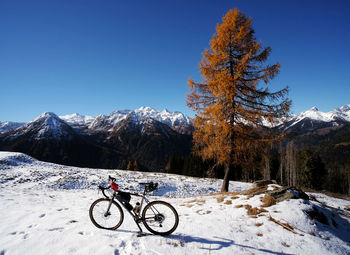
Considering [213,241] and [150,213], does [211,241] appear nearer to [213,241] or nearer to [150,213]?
[213,241]

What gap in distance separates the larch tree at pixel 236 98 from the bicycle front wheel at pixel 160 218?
7225mm

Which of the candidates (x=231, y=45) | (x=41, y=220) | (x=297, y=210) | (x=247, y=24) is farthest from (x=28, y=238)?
(x=247, y=24)

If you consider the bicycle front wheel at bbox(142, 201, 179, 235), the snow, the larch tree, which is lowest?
the snow

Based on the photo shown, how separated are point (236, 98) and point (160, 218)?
366 inches

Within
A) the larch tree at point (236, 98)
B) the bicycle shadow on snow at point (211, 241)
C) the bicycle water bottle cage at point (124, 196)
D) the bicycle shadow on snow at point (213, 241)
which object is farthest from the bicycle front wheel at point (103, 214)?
the larch tree at point (236, 98)

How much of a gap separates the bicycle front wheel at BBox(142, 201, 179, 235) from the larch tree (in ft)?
23.7

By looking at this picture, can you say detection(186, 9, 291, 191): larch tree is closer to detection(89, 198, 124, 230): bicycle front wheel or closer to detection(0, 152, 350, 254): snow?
detection(0, 152, 350, 254): snow

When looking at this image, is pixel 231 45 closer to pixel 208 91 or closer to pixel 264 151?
pixel 208 91

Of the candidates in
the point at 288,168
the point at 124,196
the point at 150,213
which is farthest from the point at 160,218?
the point at 288,168

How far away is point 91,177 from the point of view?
66.6 ft

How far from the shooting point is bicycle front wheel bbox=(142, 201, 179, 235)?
4570 millimetres

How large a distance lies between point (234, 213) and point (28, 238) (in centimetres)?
663

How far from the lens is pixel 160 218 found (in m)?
4.59

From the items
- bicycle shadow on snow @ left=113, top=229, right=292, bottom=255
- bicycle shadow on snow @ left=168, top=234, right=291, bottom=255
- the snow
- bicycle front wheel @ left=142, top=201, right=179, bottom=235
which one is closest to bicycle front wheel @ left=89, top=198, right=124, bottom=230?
the snow
